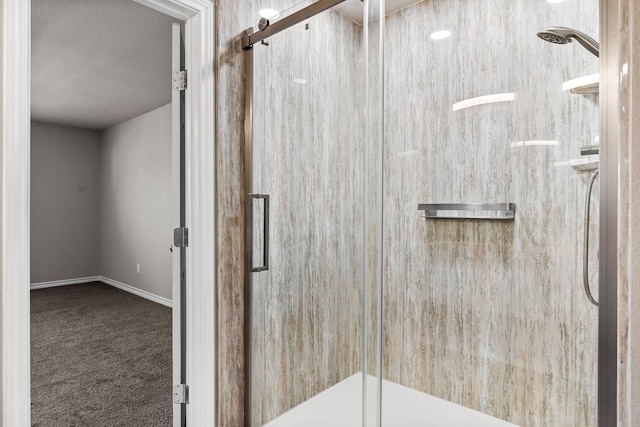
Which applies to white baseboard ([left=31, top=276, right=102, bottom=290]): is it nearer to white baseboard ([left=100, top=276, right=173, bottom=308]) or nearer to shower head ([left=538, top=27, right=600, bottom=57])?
white baseboard ([left=100, top=276, right=173, bottom=308])

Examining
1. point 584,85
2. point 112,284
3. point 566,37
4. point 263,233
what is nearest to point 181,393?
point 263,233

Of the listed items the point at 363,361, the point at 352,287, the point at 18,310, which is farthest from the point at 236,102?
the point at 363,361

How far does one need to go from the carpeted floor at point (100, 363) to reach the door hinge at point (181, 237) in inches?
44.4

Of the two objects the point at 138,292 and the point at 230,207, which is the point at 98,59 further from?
the point at 138,292

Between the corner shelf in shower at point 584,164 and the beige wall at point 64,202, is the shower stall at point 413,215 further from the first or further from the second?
the beige wall at point 64,202

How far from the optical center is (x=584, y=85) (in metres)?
1.29

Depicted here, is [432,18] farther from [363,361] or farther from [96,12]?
[96,12]

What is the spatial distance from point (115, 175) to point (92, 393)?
4097 millimetres

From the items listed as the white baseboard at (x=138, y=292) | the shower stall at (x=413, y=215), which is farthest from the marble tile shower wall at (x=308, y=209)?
the white baseboard at (x=138, y=292)

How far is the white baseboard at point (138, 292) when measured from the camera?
4.79 metres

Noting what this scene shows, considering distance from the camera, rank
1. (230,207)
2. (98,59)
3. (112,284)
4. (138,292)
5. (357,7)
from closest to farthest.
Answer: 1. (357,7)
2. (230,207)
3. (98,59)
4. (138,292)
5. (112,284)

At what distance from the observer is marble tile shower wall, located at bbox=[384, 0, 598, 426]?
1388mm

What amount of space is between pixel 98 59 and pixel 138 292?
3.12 metres

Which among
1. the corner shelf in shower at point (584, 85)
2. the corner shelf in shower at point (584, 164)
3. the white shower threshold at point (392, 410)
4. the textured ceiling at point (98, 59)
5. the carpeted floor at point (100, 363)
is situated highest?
the textured ceiling at point (98, 59)
